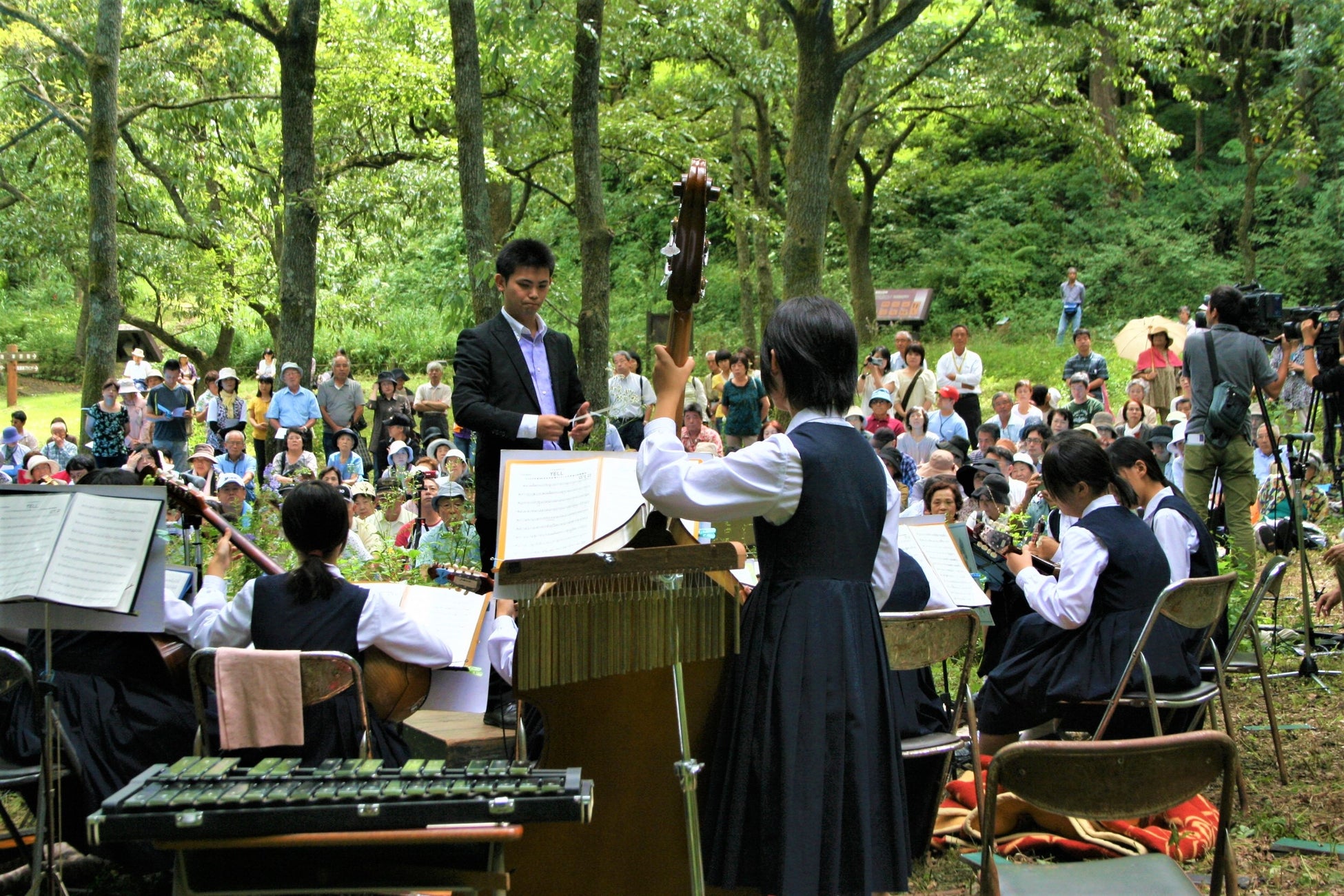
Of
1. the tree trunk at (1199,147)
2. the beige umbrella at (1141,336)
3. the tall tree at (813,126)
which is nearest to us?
the tall tree at (813,126)

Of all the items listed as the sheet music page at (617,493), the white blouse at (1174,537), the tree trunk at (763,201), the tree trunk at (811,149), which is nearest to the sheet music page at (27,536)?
the sheet music page at (617,493)

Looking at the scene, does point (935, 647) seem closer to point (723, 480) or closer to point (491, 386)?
point (723, 480)

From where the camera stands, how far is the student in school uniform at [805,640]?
2.73 meters

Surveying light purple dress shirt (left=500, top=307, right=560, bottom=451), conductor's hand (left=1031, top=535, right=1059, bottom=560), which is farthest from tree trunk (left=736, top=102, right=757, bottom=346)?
light purple dress shirt (left=500, top=307, right=560, bottom=451)

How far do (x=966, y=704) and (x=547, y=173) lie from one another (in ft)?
45.2

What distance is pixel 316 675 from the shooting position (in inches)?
126

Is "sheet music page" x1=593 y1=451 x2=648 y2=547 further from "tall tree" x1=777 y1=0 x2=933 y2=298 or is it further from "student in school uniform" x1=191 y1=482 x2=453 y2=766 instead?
"tall tree" x1=777 y1=0 x2=933 y2=298

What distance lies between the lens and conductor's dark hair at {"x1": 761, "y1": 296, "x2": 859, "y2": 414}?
2848 millimetres

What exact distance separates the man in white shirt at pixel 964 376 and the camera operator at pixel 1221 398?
4.73 m

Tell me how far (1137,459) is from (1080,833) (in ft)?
5.14

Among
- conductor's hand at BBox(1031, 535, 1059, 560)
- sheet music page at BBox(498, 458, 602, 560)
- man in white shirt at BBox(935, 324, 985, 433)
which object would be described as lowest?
conductor's hand at BBox(1031, 535, 1059, 560)

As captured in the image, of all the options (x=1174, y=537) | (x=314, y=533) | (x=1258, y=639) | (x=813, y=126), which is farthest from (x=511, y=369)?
(x=813, y=126)

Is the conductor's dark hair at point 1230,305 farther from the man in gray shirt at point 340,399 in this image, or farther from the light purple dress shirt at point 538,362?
the man in gray shirt at point 340,399

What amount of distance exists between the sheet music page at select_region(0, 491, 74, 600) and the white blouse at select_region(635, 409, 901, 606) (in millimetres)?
1793
